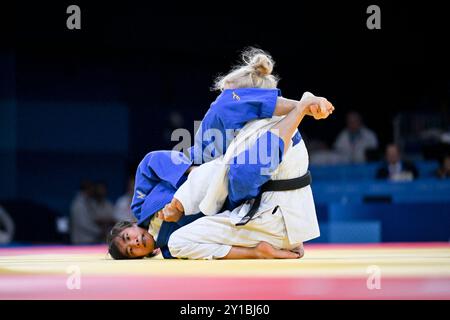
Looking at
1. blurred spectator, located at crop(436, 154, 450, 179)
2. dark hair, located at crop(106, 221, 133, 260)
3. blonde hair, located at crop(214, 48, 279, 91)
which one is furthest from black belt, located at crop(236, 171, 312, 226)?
blurred spectator, located at crop(436, 154, 450, 179)

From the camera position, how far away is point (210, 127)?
3.76 metres

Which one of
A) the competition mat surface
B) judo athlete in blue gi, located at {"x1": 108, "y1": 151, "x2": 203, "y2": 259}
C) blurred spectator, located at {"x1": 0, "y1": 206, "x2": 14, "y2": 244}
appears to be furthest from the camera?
blurred spectator, located at {"x1": 0, "y1": 206, "x2": 14, "y2": 244}

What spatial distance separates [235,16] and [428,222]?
4470 millimetres

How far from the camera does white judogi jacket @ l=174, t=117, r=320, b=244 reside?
3.55 meters

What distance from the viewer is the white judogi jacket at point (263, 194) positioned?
140 inches

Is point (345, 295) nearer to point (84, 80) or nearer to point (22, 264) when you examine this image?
point (22, 264)

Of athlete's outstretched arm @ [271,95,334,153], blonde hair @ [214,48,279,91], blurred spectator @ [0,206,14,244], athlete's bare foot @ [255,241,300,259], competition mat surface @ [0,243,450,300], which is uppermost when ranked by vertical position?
blonde hair @ [214,48,279,91]

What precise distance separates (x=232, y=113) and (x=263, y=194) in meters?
0.44

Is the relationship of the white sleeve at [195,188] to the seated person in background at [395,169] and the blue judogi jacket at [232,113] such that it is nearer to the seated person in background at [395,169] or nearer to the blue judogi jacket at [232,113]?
the blue judogi jacket at [232,113]

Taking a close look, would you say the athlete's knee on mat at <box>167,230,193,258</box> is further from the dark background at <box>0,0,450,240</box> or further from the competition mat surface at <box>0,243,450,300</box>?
the dark background at <box>0,0,450,240</box>

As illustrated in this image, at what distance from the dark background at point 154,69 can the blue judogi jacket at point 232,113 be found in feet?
20.2

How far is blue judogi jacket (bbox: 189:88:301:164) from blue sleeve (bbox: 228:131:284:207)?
0.50ft

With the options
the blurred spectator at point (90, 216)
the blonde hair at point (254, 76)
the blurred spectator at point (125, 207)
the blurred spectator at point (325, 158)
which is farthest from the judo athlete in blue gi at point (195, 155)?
the blurred spectator at point (325, 158)

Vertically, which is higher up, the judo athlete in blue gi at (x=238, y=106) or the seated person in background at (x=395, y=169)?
the judo athlete in blue gi at (x=238, y=106)
